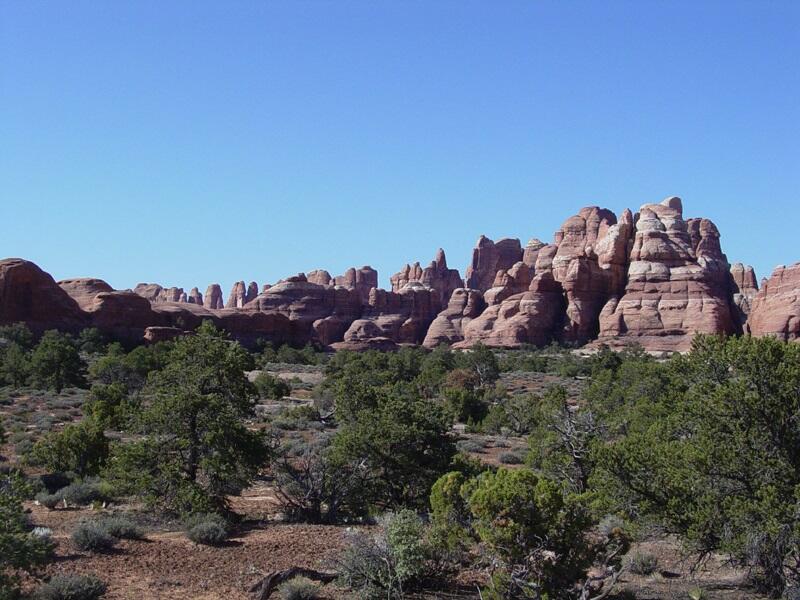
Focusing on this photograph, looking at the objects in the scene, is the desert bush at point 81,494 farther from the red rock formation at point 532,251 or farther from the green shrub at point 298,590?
the red rock formation at point 532,251

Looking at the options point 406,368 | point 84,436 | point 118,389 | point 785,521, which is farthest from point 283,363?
point 785,521

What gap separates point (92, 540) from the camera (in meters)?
12.2

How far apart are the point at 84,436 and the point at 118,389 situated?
13691 millimetres

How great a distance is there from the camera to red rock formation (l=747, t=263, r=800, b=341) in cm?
8100

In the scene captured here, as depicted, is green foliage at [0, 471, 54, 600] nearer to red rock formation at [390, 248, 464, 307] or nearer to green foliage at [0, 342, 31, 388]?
green foliage at [0, 342, 31, 388]

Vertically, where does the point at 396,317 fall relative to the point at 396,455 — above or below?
above

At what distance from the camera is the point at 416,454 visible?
1625 cm

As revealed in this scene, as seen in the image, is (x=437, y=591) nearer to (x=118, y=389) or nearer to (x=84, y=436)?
(x=84, y=436)

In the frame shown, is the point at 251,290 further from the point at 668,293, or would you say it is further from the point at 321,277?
the point at 668,293

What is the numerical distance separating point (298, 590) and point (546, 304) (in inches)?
3652

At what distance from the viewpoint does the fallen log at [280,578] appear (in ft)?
33.8

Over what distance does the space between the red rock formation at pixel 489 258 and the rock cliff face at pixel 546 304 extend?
11929 millimetres

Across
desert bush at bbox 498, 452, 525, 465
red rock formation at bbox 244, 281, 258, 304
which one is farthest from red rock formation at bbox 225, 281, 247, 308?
desert bush at bbox 498, 452, 525, 465

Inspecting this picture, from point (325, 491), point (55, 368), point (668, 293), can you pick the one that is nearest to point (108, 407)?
point (325, 491)
